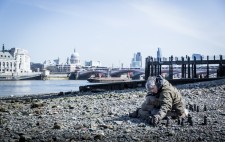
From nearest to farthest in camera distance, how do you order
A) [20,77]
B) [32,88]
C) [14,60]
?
[32,88] → [20,77] → [14,60]

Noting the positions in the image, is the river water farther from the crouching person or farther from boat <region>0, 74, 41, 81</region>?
boat <region>0, 74, 41, 81</region>

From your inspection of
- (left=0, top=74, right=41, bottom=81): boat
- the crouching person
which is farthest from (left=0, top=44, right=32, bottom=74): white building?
the crouching person

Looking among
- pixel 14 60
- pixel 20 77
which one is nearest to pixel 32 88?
pixel 20 77

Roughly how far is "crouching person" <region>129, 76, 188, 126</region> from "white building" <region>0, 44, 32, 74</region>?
446 feet

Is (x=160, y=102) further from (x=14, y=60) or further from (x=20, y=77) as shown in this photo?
(x=14, y=60)

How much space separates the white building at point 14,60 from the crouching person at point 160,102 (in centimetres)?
13608

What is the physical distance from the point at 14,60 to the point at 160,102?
143051mm

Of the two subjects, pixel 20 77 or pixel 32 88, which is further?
pixel 20 77

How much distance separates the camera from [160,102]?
20.5ft

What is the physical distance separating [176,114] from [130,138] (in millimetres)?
1803

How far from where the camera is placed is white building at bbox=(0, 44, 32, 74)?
449 ft

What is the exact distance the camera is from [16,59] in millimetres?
144250

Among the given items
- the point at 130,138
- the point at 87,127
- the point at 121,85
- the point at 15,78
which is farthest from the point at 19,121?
the point at 15,78

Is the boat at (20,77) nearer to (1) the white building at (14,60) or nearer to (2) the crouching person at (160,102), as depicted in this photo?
(1) the white building at (14,60)
